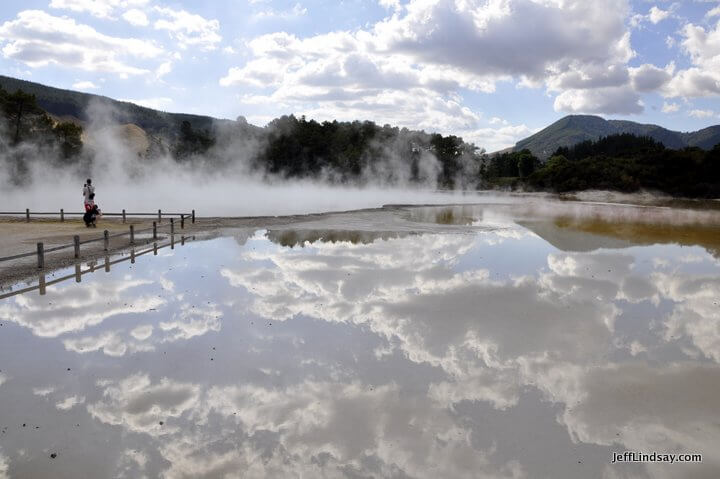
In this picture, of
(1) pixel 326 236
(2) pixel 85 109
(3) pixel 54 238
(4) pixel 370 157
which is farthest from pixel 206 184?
(2) pixel 85 109

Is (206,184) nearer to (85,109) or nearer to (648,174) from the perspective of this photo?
(648,174)

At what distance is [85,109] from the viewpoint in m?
148

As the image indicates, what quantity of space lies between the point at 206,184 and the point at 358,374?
6420cm

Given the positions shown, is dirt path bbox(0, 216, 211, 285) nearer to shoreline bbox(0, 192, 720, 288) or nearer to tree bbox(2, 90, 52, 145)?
shoreline bbox(0, 192, 720, 288)

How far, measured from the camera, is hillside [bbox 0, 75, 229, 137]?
427 ft

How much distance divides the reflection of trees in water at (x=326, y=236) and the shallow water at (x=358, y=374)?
6.66 meters

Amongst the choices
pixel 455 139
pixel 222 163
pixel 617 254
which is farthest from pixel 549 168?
pixel 617 254

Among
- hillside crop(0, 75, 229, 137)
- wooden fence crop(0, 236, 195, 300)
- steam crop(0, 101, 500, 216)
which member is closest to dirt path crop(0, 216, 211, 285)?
wooden fence crop(0, 236, 195, 300)

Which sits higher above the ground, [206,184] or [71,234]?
[206,184]

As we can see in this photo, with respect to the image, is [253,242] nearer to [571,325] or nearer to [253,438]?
[571,325]

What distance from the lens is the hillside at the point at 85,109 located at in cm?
13012

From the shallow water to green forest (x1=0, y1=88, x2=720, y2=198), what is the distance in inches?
1765

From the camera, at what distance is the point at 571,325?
9.38 meters

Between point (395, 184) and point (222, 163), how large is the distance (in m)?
27.4
